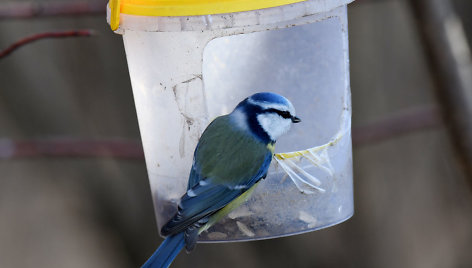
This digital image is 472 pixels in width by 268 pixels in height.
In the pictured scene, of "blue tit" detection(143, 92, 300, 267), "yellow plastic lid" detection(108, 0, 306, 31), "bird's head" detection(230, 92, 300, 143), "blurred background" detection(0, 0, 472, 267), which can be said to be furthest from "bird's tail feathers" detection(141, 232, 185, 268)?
"blurred background" detection(0, 0, 472, 267)

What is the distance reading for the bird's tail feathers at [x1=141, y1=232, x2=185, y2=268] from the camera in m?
2.06

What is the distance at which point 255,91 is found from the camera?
216 cm

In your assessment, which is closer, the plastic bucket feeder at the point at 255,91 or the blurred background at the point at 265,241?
the plastic bucket feeder at the point at 255,91

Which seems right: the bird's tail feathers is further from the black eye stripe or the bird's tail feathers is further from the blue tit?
the black eye stripe

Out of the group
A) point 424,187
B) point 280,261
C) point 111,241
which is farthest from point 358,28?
point 111,241

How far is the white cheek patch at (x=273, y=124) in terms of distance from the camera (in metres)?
2.01

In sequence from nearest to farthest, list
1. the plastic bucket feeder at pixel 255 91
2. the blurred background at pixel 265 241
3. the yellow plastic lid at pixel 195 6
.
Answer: the yellow plastic lid at pixel 195 6 < the plastic bucket feeder at pixel 255 91 < the blurred background at pixel 265 241

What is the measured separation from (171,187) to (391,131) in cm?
128

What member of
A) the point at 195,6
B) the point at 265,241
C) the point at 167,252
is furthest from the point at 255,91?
the point at 265,241

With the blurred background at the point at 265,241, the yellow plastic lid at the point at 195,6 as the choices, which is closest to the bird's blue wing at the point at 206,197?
the yellow plastic lid at the point at 195,6

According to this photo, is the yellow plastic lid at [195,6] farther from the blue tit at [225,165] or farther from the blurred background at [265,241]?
the blurred background at [265,241]

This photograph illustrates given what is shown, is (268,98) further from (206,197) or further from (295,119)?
(206,197)

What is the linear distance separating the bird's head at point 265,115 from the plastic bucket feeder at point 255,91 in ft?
0.34

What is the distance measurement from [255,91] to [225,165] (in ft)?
0.76
